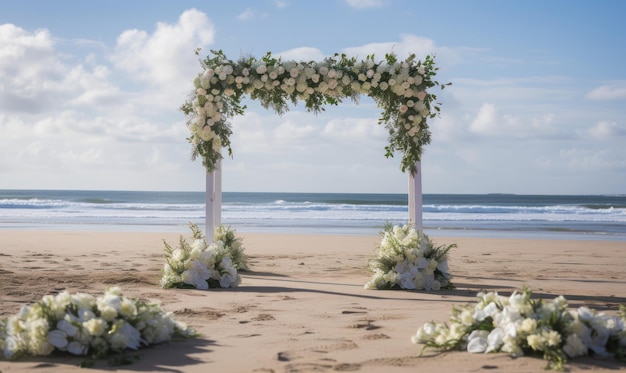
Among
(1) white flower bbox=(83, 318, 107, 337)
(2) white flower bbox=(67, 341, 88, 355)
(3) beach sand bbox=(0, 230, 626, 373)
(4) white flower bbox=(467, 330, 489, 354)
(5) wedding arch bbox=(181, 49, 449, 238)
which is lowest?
(3) beach sand bbox=(0, 230, 626, 373)

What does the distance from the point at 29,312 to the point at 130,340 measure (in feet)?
2.28

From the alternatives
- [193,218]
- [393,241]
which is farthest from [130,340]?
[193,218]

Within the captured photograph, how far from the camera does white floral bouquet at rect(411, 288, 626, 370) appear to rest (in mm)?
4125

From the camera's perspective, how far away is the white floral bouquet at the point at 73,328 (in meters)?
4.32

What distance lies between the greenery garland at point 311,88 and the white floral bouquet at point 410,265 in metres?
1.21

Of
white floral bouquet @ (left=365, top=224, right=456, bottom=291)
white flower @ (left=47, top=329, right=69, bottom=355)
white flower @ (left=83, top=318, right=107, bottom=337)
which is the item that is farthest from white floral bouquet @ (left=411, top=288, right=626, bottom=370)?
white floral bouquet @ (left=365, top=224, right=456, bottom=291)

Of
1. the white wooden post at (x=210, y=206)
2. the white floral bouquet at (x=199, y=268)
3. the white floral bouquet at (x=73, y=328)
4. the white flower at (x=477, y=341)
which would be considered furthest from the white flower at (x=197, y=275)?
the white flower at (x=477, y=341)

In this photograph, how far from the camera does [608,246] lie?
50.0 feet

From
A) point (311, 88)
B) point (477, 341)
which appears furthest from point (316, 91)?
point (477, 341)

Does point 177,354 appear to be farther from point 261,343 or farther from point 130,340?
point 261,343

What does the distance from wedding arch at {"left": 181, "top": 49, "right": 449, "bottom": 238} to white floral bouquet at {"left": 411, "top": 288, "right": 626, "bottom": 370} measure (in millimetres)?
4561

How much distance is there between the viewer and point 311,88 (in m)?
9.09

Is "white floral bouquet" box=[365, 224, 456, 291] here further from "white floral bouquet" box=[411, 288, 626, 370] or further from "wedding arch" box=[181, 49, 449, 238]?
"white floral bouquet" box=[411, 288, 626, 370]

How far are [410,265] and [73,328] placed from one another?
16.4ft
